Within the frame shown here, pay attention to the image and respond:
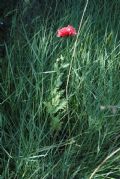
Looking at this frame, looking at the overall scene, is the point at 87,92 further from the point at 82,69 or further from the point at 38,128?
the point at 38,128

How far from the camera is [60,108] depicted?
2197 millimetres

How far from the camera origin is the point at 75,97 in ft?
7.70

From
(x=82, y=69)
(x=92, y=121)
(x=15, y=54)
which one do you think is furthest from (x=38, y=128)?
(x=15, y=54)

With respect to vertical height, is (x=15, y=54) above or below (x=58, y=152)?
above

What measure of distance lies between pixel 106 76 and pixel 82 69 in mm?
141

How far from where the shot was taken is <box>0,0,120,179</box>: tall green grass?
6.81ft

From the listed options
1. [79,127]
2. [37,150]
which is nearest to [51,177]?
[37,150]

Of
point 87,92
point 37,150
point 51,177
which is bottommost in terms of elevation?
point 51,177

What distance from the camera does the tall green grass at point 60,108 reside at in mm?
2074

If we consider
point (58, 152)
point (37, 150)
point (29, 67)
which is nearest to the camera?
point (37, 150)

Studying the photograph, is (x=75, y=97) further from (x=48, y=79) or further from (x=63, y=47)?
(x=63, y=47)

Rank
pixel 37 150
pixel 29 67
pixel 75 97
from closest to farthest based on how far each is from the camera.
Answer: pixel 37 150
pixel 75 97
pixel 29 67

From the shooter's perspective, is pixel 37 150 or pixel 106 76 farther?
pixel 106 76

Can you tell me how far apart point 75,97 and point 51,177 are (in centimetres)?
49
